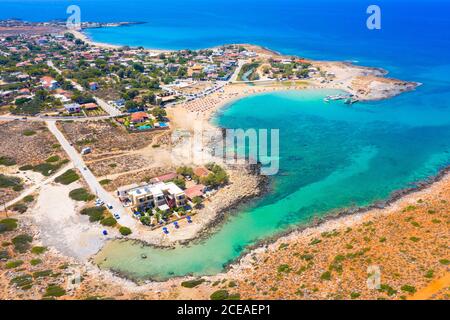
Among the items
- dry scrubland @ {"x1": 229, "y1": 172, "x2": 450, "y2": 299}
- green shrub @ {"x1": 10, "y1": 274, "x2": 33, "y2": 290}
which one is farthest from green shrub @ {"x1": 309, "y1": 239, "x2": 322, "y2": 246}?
green shrub @ {"x1": 10, "y1": 274, "x2": 33, "y2": 290}

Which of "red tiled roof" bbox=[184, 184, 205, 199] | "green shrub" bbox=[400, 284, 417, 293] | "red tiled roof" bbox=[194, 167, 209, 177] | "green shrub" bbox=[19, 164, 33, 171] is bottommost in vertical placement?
"green shrub" bbox=[400, 284, 417, 293]

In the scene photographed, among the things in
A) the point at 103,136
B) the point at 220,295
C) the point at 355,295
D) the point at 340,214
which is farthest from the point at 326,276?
the point at 103,136

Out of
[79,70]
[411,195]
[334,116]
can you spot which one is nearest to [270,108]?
→ [334,116]

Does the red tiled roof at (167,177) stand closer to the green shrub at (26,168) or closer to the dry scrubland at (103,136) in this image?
the dry scrubland at (103,136)

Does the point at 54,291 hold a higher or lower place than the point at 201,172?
lower

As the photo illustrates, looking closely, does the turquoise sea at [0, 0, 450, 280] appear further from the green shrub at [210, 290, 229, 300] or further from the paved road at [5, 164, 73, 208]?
the paved road at [5, 164, 73, 208]

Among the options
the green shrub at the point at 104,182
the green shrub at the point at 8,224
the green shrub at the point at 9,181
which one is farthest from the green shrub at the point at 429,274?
the green shrub at the point at 9,181

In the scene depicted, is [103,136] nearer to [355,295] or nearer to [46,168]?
A: [46,168]
